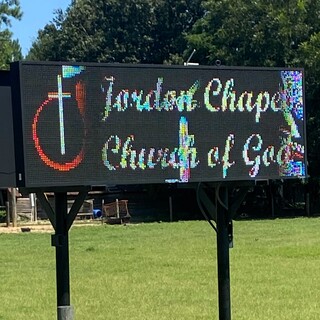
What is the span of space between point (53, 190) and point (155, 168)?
0.87 m

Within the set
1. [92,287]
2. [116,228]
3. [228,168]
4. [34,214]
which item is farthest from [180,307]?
[34,214]

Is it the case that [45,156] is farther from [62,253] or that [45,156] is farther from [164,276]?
[164,276]

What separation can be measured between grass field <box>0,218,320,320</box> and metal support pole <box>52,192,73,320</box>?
3066 millimetres

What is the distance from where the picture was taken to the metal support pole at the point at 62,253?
695 centimetres

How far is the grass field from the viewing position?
10.5m

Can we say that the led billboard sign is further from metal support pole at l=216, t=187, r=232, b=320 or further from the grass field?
the grass field

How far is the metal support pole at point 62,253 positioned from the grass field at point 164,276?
10.1 feet

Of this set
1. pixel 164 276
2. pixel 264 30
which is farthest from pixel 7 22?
pixel 164 276

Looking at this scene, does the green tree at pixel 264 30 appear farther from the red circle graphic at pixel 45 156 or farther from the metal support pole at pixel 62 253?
the red circle graphic at pixel 45 156

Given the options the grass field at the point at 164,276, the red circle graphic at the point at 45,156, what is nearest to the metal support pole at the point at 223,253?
the red circle graphic at the point at 45,156

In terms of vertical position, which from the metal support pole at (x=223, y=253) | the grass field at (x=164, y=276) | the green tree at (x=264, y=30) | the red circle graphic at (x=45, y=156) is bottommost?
the grass field at (x=164, y=276)

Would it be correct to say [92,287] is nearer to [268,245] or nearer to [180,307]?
[180,307]

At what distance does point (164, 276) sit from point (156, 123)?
24.5 ft

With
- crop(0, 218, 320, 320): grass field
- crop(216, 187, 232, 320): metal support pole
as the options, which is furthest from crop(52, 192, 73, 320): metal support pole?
crop(0, 218, 320, 320): grass field
